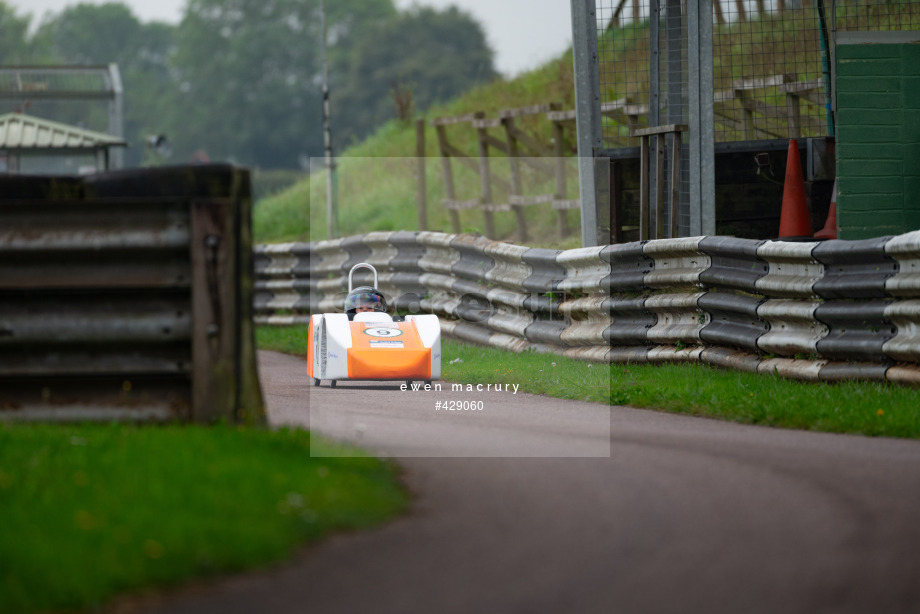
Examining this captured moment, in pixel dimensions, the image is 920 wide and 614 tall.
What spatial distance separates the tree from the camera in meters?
90.8

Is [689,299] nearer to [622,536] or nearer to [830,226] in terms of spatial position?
[830,226]

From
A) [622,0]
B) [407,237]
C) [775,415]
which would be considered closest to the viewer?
[775,415]

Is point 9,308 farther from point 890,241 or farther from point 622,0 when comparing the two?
point 622,0

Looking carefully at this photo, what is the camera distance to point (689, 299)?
448 inches

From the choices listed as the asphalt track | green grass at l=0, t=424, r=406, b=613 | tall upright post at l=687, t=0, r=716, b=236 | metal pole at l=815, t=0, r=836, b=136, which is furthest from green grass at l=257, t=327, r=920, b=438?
metal pole at l=815, t=0, r=836, b=136

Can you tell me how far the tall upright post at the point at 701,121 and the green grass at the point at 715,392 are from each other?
240 cm

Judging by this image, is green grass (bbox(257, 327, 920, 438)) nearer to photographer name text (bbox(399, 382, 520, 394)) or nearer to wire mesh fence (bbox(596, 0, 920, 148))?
photographer name text (bbox(399, 382, 520, 394))

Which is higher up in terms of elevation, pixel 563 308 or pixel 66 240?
pixel 66 240

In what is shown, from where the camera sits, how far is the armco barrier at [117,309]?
6594mm

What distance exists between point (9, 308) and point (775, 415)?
457cm

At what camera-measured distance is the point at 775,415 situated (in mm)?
8492

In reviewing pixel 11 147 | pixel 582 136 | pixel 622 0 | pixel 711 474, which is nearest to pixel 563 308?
pixel 582 136

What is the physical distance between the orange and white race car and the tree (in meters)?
79.4

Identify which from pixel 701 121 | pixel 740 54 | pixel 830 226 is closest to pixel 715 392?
pixel 701 121
